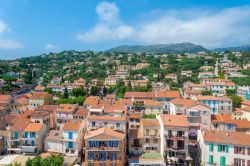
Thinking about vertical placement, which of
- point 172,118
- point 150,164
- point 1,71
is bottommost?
point 150,164

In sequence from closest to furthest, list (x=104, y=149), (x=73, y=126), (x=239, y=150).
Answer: (x=239, y=150) < (x=104, y=149) < (x=73, y=126)

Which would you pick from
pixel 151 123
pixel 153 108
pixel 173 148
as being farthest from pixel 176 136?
pixel 153 108

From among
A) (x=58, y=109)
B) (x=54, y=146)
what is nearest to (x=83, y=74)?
(x=58, y=109)

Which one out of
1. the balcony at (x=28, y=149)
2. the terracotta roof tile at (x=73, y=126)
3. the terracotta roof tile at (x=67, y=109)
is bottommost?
the balcony at (x=28, y=149)

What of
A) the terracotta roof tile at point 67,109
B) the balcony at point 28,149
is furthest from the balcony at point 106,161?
the terracotta roof tile at point 67,109

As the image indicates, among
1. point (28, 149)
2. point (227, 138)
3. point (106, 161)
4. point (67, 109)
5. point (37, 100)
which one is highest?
point (37, 100)

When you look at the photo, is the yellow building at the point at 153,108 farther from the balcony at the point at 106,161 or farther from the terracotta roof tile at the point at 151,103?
the balcony at the point at 106,161

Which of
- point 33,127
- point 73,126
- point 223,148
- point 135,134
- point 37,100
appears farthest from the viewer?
point 37,100

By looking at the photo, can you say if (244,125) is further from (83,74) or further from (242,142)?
(83,74)

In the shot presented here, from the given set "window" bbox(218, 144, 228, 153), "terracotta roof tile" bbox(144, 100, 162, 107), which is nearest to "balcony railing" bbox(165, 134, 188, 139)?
"window" bbox(218, 144, 228, 153)

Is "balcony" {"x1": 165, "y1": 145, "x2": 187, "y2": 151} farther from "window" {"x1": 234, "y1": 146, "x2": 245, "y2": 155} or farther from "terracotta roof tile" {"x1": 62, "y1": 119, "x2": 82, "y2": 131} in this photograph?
"terracotta roof tile" {"x1": 62, "y1": 119, "x2": 82, "y2": 131}

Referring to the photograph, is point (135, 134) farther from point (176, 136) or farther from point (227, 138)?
point (227, 138)
